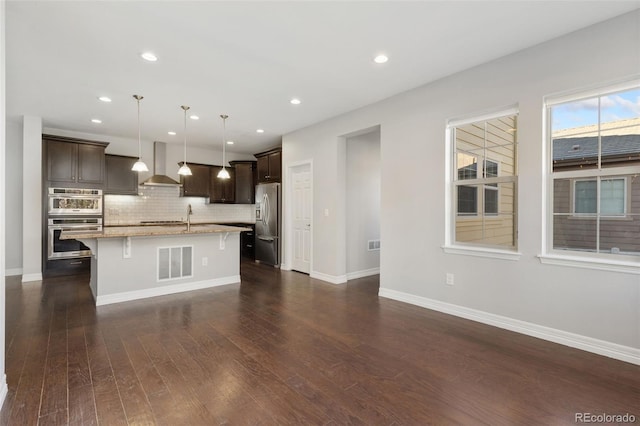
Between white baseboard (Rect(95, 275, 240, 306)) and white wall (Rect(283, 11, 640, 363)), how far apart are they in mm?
2534

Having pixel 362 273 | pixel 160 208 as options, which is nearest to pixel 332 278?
pixel 362 273

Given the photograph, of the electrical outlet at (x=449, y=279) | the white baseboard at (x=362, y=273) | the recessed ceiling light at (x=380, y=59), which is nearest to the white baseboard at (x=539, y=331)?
the electrical outlet at (x=449, y=279)

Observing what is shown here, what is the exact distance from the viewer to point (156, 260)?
4.42m

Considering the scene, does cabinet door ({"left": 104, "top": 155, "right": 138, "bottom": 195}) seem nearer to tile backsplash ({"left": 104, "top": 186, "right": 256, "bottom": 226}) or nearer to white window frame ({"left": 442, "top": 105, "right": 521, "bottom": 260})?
tile backsplash ({"left": 104, "top": 186, "right": 256, "bottom": 226})

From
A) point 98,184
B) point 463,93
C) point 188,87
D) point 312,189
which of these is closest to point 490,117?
point 463,93

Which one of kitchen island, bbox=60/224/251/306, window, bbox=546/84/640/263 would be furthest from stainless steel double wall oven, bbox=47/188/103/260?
window, bbox=546/84/640/263

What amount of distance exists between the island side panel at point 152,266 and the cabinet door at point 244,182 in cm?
281

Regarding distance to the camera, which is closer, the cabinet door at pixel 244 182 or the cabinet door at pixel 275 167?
the cabinet door at pixel 275 167

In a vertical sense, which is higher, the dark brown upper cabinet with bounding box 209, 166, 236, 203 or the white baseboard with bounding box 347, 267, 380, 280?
the dark brown upper cabinet with bounding box 209, 166, 236, 203

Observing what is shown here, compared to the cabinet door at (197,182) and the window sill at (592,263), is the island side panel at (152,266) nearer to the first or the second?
the cabinet door at (197,182)

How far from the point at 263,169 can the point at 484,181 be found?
4.75 m

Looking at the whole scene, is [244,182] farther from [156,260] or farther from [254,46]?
[254,46]

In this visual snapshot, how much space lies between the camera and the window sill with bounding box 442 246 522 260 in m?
3.16

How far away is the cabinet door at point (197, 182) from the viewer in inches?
286
